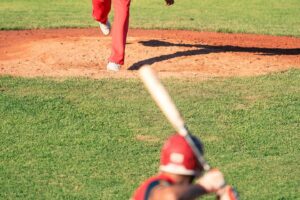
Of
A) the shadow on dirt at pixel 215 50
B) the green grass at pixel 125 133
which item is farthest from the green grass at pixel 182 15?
the green grass at pixel 125 133

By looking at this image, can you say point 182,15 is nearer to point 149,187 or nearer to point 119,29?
point 119,29

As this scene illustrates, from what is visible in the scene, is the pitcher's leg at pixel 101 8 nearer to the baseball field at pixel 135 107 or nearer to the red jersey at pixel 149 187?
the baseball field at pixel 135 107

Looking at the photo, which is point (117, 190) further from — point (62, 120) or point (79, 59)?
point (79, 59)

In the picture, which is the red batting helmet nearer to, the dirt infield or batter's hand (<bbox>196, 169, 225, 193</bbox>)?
batter's hand (<bbox>196, 169, 225, 193</bbox>)

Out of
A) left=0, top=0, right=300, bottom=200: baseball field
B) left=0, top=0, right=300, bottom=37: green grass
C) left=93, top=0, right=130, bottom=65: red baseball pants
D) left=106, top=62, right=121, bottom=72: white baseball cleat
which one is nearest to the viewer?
left=0, top=0, right=300, bottom=200: baseball field

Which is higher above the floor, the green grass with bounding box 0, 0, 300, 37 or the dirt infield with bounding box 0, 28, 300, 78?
the dirt infield with bounding box 0, 28, 300, 78

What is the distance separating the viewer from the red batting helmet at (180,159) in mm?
4180

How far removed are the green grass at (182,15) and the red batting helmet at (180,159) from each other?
1176cm

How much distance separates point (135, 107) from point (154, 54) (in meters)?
3.21

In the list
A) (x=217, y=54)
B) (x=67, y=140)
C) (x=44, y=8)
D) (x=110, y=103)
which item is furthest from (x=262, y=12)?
(x=67, y=140)

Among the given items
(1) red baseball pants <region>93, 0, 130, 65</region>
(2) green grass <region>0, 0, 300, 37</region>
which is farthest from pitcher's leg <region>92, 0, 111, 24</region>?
(2) green grass <region>0, 0, 300, 37</region>

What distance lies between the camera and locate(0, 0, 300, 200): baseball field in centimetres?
717

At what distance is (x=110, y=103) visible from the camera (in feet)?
31.0

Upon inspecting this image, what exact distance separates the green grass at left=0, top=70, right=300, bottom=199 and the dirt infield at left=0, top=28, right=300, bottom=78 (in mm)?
685
